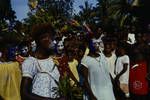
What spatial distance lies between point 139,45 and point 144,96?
3.95 ft

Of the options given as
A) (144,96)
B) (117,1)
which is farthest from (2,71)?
(117,1)

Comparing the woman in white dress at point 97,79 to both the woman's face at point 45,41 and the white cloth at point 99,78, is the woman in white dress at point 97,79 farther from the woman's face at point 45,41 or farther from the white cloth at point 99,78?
the woman's face at point 45,41

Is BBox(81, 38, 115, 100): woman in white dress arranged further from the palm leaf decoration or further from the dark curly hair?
the palm leaf decoration

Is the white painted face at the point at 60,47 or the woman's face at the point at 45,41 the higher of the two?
the woman's face at the point at 45,41

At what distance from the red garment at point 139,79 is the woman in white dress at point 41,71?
14.0ft

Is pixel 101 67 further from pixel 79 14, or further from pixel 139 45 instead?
pixel 79 14

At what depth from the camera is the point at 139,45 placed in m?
12.7

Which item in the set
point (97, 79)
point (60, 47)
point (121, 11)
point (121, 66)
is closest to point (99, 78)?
point (97, 79)

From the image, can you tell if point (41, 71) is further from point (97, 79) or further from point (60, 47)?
point (60, 47)

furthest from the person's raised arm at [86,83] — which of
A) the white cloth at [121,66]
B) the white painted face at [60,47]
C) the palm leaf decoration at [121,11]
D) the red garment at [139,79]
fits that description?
the palm leaf decoration at [121,11]

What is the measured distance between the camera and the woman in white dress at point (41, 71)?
7676 millimetres

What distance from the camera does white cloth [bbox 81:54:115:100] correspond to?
9633 millimetres

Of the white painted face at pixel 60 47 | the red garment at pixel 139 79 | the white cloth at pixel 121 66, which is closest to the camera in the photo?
the red garment at pixel 139 79

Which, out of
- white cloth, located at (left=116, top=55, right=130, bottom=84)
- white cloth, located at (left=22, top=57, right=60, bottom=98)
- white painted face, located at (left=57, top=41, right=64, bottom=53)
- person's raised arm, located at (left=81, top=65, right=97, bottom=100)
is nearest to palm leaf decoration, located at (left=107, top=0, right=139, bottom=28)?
white painted face, located at (left=57, top=41, right=64, bottom=53)
